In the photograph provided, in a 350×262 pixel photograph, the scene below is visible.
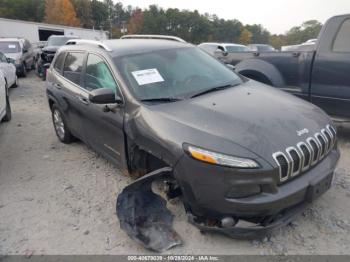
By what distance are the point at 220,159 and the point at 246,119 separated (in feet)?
1.84

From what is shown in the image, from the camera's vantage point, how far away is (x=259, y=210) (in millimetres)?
2680

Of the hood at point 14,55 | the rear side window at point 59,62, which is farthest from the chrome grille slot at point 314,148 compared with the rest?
the hood at point 14,55

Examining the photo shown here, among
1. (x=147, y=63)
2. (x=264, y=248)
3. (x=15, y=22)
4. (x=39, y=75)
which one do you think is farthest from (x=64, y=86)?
(x=15, y=22)

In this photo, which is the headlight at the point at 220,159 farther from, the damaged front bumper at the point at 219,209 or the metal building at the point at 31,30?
the metal building at the point at 31,30

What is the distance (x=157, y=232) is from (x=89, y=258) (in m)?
0.62

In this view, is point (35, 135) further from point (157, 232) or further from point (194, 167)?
point (194, 167)

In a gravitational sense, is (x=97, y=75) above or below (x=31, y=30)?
above

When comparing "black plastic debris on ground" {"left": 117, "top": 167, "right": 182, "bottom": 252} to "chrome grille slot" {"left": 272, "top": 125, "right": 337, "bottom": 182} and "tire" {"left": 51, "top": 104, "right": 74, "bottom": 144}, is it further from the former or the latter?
"tire" {"left": 51, "top": 104, "right": 74, "bottom": 144}

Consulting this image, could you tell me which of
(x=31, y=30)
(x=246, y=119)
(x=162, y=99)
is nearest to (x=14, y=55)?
(x=162, y=99)

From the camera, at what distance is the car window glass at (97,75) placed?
390cm

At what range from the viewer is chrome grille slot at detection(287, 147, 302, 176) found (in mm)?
2766

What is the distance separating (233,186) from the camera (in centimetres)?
268

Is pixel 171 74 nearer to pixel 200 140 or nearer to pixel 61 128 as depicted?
pixel 200 140

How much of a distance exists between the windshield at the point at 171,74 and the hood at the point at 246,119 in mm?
242
